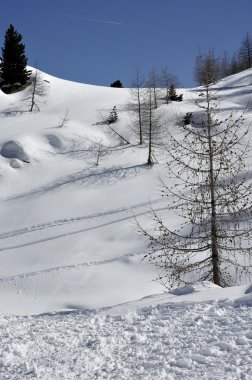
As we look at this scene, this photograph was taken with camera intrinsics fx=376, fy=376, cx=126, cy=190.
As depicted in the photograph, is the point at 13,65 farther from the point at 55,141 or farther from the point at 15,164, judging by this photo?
the point at 15,164

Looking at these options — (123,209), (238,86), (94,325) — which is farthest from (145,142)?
(94,325)

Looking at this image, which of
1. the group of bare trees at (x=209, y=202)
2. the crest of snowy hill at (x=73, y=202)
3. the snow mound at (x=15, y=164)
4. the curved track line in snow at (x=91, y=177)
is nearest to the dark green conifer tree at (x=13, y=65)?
Answer: the crest of snowy hill at (x=73, y=202)

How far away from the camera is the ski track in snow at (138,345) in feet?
11.9

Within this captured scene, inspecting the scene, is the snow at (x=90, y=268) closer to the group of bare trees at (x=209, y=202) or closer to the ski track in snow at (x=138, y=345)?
the ski track in snow at (x=138, y=345)

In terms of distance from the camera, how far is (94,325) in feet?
16.7

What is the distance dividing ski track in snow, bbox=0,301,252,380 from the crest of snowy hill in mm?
910

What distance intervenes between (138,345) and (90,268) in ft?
40.3

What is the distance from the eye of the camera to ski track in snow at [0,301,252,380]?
363 cm

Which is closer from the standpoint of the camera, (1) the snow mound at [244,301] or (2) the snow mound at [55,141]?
(1) the snow mound at [244,301]

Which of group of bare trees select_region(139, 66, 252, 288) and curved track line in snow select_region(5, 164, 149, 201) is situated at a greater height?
curved track line in snow select_region(5, 164, 149, 201)

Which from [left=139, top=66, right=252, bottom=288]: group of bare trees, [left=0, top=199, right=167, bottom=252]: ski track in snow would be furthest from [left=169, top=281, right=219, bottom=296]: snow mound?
[left=0, top=199, right=167, bottom=252]: ski track in snow

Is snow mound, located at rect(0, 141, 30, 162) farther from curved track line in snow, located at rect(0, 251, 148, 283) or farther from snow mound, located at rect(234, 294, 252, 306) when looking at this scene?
snow mound, located at rect(234, 294, 252, 306)

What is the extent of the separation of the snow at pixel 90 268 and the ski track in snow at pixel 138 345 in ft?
0.05

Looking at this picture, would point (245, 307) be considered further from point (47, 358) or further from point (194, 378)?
point (47, 358)
